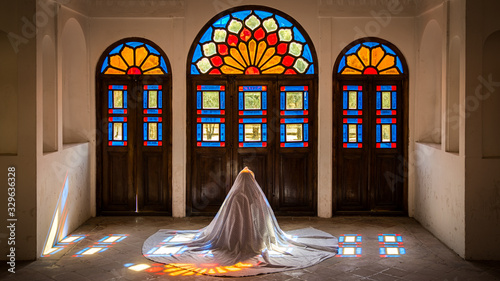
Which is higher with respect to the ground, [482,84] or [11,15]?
[11,15]

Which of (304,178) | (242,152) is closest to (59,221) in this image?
(242,152)

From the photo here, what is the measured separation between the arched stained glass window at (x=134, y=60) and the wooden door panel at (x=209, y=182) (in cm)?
177

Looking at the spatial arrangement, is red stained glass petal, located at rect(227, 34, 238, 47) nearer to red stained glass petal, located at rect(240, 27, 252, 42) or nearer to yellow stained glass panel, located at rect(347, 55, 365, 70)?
red stained glass petal, located at rect(240, 27, 252, 42)

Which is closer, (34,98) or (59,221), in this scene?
(34,98)

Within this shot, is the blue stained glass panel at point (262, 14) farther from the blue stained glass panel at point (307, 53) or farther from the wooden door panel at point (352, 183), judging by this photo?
the wooden door panel at point (352, 183)

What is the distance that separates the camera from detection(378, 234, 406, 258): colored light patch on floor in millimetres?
7676

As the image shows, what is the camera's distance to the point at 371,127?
32.9 ft

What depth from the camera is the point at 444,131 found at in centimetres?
836

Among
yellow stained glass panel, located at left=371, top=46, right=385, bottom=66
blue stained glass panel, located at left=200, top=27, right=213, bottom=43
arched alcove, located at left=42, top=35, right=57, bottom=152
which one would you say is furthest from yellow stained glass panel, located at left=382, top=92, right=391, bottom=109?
arched alcove, located at left=42, top=35, right=57, bottom=152

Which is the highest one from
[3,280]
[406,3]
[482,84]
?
[406,3]

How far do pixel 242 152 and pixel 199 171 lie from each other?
2.79ft

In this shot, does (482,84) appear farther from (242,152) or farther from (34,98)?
(34,98)

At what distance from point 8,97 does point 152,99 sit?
112 inches

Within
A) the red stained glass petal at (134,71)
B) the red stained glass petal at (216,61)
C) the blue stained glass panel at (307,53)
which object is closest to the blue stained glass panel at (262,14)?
the blue stained glass panel at (307,53)
